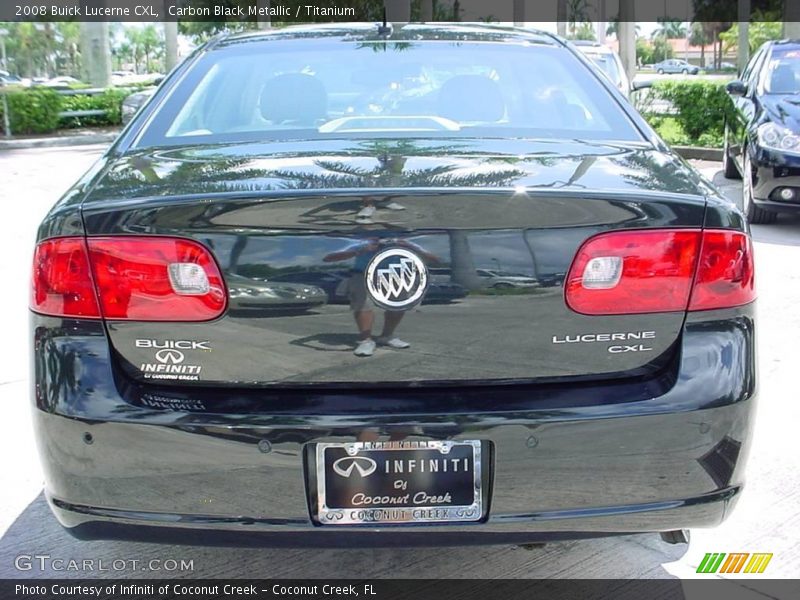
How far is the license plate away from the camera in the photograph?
2057 mm

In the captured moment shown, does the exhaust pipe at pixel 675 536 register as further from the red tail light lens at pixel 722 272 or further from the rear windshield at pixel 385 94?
the rear windshield at pixel 385 94

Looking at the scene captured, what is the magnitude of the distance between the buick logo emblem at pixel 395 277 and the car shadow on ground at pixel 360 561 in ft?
3.26

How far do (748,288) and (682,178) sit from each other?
1.02 feet

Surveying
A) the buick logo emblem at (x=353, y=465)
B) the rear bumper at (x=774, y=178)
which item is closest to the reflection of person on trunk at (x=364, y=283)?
the buick logo emblem at (x=353, y=465)

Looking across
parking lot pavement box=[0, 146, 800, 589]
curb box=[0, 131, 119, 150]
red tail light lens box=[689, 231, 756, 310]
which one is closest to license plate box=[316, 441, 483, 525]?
parking lot pavement box=[0, 146, 800, 589]

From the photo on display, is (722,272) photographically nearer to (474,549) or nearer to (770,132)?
(474,549)

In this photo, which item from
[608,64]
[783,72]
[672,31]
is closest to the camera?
[783,72]

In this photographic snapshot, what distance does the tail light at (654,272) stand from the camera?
6.82 feet

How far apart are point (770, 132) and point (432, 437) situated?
21.9ft

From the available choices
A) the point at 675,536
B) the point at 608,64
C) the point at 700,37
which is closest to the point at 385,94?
the point at 675,536

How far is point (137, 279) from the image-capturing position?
6.86ft

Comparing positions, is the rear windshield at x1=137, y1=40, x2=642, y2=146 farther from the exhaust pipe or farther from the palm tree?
the palm tree

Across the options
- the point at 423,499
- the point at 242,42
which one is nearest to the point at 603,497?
the point at 423,499

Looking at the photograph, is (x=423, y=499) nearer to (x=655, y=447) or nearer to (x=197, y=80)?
(x=655, y=447)
